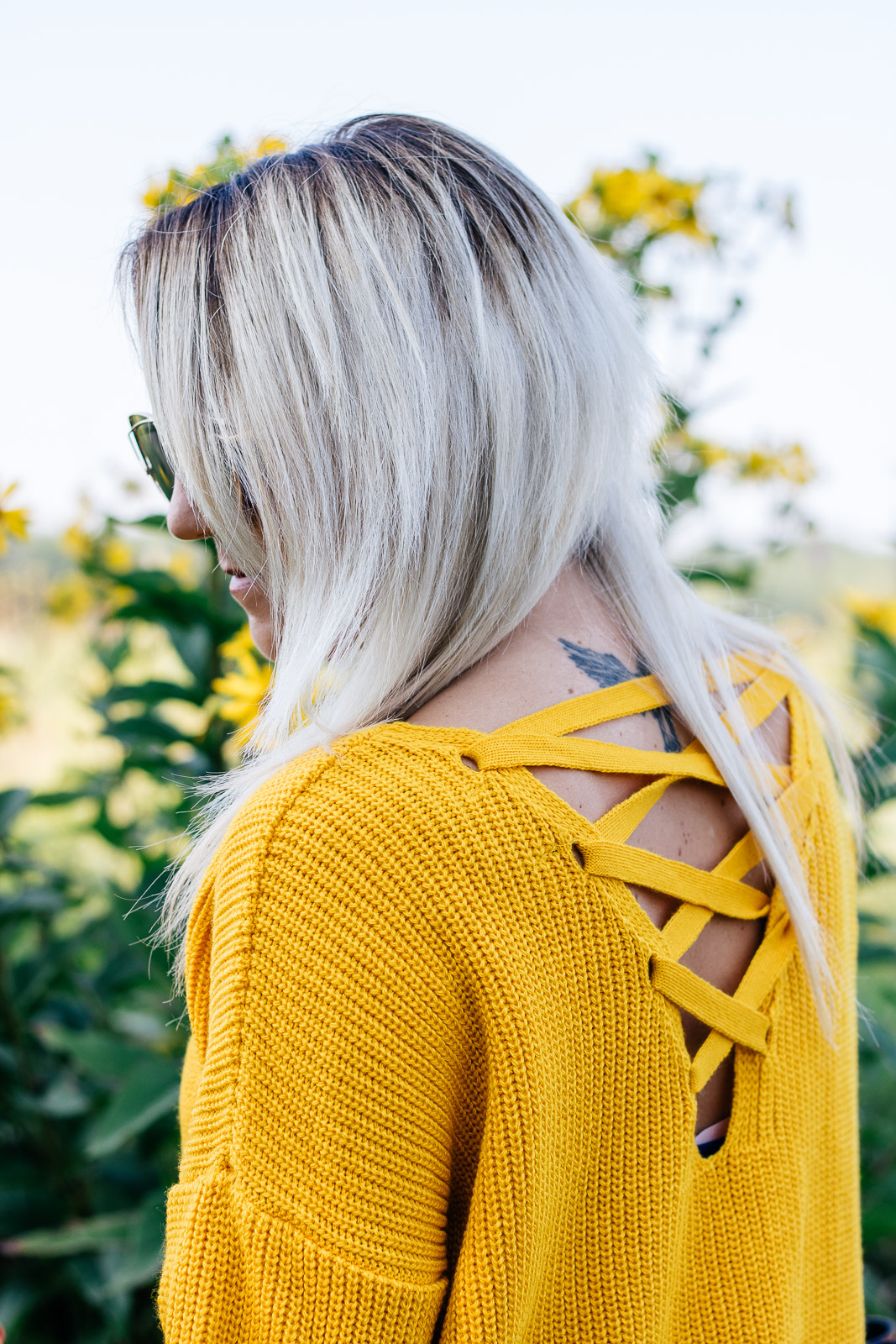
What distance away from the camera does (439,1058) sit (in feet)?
2.15

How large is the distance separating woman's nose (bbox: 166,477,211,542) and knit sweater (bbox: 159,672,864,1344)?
0.36 metres

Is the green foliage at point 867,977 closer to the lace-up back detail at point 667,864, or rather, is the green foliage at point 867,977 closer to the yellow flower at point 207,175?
the lace-up back detail at point 667,864

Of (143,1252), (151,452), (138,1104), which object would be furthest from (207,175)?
(143,1252)

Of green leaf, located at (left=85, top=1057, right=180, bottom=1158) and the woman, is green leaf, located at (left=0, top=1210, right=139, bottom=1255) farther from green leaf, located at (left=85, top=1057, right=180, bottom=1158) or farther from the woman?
the woman

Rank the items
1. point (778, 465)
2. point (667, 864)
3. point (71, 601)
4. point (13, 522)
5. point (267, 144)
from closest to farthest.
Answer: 1. point (667, 864)
2. point (267, 144)
3. point (13, 522)
4. point (778, 465)
5. point (71, 601)

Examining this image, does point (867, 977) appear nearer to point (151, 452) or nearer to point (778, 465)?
point (778, 465)

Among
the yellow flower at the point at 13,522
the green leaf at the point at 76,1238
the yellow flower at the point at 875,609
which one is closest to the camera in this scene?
the yellow flower at the point at 13,522

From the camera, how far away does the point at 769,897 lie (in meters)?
0.85

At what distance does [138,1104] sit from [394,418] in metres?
1.43

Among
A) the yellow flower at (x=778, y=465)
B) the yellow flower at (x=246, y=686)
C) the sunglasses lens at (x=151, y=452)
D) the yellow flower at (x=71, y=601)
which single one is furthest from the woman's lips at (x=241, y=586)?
the yellow flower at (x=71, y=601)

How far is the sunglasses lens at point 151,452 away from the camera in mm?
976

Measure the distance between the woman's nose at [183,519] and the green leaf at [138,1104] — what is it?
1.13 metres

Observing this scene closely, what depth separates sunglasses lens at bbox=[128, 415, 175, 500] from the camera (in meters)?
0.98

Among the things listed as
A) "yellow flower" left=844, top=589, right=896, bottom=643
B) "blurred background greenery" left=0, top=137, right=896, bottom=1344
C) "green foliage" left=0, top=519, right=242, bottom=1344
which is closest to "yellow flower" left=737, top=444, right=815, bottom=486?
"blurred background greenery" left=0, top=137, right=896, bottom=1344
